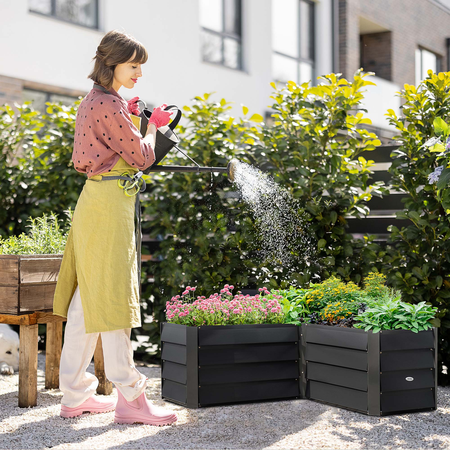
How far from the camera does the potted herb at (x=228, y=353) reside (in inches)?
133

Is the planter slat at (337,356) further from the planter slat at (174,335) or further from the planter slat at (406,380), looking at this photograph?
the planter slat at (174,335)

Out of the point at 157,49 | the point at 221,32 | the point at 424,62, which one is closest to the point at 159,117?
the point at 157,49

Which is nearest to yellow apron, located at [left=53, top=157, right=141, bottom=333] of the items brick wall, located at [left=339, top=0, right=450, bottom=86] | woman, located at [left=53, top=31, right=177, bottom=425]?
woman, located at [left=53, top=31, right=177, bottom=425]

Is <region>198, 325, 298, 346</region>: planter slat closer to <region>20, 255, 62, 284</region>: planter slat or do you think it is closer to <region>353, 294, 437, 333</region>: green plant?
<region>353, 294, 437, 333</region>: green plant

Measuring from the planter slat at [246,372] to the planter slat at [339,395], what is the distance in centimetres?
15

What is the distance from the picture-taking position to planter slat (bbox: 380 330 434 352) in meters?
3.21

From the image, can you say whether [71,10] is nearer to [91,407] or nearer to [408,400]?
[91,407]

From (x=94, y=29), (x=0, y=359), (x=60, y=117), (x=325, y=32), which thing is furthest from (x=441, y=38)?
(x=0, y=359)

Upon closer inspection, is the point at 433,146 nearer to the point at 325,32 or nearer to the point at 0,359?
the point at 0,359

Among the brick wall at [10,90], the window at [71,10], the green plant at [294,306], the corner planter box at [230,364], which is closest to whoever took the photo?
the corner planter box at [230,364]

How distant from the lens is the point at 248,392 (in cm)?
345

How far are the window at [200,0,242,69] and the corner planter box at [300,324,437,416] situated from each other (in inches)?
355

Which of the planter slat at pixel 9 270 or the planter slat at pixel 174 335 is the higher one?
the planter slat at pixel 9 270

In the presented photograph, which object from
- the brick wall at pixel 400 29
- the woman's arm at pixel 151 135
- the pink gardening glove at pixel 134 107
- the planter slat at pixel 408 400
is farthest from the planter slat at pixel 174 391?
the brick wall at pixel 400 29
